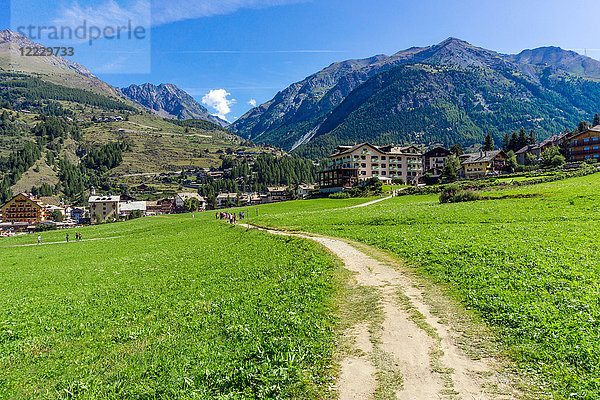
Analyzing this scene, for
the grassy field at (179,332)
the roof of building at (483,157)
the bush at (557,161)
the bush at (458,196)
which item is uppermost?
the roof of building at (483,157)

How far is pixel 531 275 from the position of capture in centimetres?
1423

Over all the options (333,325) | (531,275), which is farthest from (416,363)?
(531,275)

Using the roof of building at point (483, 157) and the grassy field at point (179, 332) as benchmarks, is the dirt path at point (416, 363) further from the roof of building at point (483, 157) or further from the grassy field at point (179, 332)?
the roof of building at point (483, 157)

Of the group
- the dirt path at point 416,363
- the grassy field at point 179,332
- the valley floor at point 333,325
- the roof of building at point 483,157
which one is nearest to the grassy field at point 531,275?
the valley floor at point 333,325

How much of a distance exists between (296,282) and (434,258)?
27.9 feet

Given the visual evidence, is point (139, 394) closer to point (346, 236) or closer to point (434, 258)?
point (434, 258)

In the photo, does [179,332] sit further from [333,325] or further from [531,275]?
[531,275]

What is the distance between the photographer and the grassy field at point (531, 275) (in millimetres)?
8305

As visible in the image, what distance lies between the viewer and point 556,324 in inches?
386

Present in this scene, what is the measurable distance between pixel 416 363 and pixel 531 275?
29.5ft

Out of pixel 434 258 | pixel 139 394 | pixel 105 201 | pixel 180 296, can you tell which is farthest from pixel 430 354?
pixel 105 201

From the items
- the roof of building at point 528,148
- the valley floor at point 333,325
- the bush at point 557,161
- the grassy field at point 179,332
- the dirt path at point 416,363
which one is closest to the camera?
the dirt path at point 416,363

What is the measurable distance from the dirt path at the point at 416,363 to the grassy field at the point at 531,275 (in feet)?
4.05

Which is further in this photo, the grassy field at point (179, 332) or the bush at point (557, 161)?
the bush at point (557, 161)
